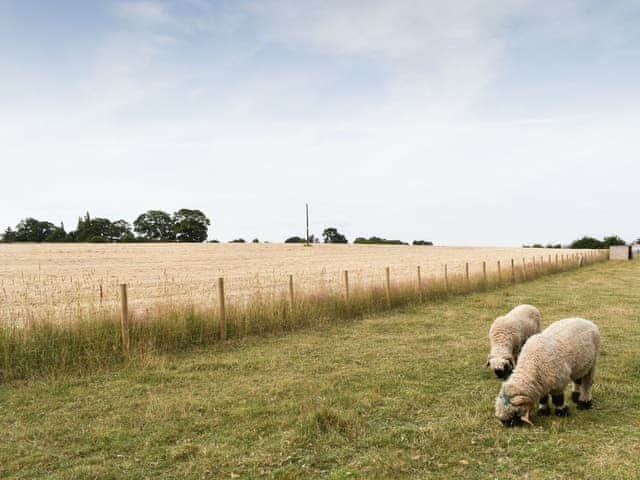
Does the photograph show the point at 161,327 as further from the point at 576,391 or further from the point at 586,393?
the point at 586,393

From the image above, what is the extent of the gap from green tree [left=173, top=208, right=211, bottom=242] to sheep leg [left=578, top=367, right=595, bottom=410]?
6883 cm

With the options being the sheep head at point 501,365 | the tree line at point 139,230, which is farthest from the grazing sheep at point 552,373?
the tree line at point 139,230

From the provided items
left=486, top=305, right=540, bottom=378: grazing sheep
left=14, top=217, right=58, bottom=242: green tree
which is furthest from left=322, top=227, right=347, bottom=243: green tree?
left=486, top=305, right=540, bottom=378: grazing sheep

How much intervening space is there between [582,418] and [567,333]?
1001 mm

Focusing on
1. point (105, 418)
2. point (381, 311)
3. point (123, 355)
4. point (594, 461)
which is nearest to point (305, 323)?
point (381, 311)

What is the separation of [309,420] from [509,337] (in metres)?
3.90

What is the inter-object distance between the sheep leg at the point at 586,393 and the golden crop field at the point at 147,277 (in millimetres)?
8327

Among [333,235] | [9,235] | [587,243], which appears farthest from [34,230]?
[587,243]

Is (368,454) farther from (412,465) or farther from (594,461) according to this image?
(594,461)

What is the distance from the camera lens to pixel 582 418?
595 centimetres

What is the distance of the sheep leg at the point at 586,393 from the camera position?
20.7 feet

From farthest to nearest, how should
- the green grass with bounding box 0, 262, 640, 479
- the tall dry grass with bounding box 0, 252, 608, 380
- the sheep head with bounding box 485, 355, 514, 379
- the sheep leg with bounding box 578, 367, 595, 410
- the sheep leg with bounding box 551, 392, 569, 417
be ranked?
the tall dry grass with bounding box 0, 252, 608, 380, the sheep head with bounding box 485, 355, 514, 379, the sheep leg with bounding box 578, 367, 595, 410, the sheep leg with bounding box 551, 392, 569, 417, the green grass with bounding box 0, 262, 640, 479

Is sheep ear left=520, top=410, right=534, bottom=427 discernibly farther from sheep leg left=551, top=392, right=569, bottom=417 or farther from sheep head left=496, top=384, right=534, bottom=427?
sheep leg left=551, top=392, right=569, bottom=417

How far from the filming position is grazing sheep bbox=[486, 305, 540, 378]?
7633mm
